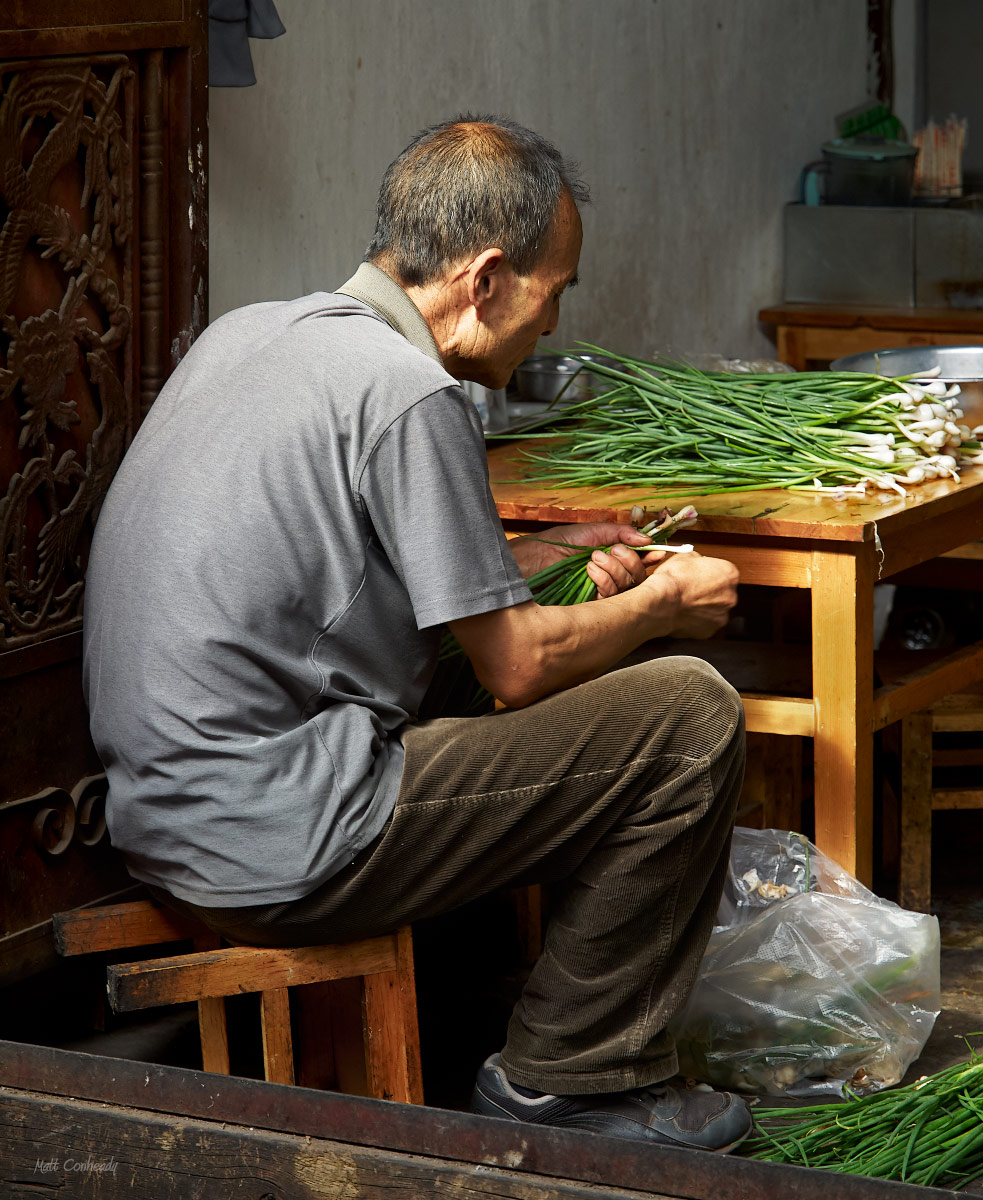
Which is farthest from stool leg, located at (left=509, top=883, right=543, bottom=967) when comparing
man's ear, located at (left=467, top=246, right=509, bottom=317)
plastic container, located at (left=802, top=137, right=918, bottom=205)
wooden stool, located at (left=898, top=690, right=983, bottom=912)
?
plastic container, located at (left=802, top=137, right=918, bottom=205)

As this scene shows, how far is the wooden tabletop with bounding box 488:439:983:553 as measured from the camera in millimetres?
2619

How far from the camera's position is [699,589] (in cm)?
242

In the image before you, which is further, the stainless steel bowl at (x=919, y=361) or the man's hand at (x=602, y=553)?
the stainless steel bowl at (x=919, y=361)

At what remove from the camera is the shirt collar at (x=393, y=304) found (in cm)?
220

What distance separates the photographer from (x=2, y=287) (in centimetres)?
218

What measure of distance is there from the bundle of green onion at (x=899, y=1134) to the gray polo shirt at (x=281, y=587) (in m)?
0.83

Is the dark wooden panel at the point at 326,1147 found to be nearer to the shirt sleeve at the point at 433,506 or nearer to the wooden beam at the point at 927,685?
the shirt sleeve at the point at 433,506

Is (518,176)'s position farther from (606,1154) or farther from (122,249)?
(606,1154)

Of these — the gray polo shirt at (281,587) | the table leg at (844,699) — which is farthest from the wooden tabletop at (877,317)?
the gray polo shirt at (281,587)

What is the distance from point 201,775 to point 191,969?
0.92ft

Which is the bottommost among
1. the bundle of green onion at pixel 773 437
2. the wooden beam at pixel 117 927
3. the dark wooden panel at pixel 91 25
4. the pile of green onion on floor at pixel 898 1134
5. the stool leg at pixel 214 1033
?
the pile of green onion on floor at pixel 898 1134

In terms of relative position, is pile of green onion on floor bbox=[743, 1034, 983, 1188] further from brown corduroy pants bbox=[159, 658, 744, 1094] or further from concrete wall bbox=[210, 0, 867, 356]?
concrete wall bbox=[210, 0, 867, 356]

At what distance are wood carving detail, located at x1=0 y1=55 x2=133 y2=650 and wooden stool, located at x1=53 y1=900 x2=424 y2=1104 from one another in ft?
1.50

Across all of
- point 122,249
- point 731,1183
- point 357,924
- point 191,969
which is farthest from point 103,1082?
point 122,249
